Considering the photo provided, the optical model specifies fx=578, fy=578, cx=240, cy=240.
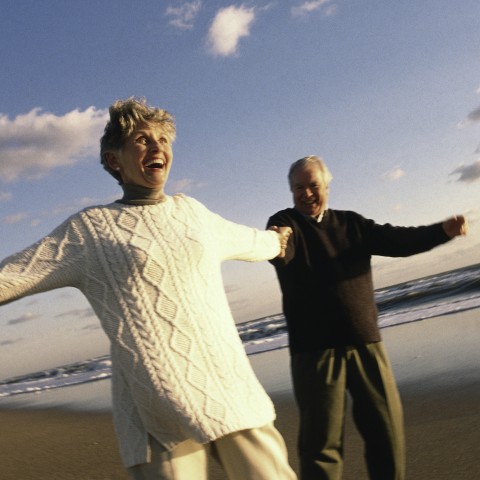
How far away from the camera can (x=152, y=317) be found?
187cm

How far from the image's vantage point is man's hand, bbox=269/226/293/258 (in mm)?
2758

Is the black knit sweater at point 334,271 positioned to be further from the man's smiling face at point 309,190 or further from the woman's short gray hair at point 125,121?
the woman's short gray hair at point 125,121

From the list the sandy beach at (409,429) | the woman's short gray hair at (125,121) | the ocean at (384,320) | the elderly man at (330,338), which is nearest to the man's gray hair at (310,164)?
the elderly man at (330,338)

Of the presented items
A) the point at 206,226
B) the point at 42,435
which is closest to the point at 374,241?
the point at 206,226

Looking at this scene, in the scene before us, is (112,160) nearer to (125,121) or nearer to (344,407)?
(125,121)

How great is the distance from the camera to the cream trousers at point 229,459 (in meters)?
1.85

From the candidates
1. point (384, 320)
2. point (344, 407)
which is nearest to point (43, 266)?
point (344, 407)

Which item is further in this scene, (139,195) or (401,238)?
(401,238)

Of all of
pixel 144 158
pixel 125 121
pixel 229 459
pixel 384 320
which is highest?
pixel 125 121

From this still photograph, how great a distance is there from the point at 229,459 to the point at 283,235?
3.86 feet

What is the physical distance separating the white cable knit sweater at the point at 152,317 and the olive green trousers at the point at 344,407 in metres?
0.88

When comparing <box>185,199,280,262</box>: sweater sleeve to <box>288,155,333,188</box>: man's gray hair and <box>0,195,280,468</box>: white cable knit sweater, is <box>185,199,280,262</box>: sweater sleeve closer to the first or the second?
<box>0,195,280,468</box>: white cable knit sweater

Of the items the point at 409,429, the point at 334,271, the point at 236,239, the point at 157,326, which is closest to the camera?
the point at 157,326

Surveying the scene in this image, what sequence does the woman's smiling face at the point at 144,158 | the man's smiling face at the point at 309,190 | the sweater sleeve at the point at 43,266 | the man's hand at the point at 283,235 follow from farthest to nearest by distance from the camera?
the man's smiling face at the point at 309,190 < the man's hand at the point at 283,235 < the woman's smiling face at the point at 144,158 < the sweater sleeve at the point at 43,266
